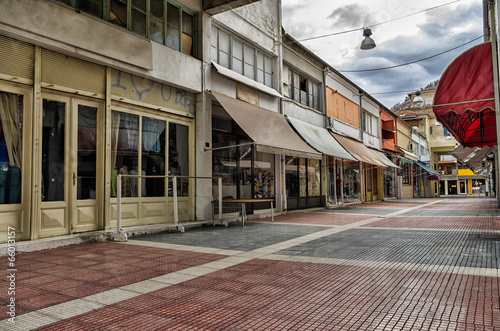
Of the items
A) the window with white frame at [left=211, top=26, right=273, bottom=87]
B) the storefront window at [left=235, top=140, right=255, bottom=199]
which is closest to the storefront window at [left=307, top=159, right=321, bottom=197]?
the window with white frame at [left=211, top=26, right=273, bottom=87]

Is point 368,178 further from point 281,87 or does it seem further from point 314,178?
point 281,87

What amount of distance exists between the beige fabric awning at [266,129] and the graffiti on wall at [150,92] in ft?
2.69

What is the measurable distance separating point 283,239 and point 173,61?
17.0 feet

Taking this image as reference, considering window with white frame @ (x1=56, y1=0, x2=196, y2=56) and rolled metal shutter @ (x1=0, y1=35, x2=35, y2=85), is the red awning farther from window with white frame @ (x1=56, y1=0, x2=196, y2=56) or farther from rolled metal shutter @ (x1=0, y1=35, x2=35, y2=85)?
rolled metal shutter @ (x1=0, y1=35, x2=35, y2=85)

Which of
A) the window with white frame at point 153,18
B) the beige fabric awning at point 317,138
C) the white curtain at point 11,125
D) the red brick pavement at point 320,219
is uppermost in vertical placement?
the window with white frame at point 153,18

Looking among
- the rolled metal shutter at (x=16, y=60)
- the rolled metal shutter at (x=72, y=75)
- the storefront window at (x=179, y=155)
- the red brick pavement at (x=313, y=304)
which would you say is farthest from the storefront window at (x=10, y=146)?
the red brick pavement at (x=313, y=304)

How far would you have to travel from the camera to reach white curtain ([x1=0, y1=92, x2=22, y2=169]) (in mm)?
6188

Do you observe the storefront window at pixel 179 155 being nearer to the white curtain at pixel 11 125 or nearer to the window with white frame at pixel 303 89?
the white curtain at pixel 11 125

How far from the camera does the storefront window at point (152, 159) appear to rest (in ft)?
28.1

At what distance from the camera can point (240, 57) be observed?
12.2 m

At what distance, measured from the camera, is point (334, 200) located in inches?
736

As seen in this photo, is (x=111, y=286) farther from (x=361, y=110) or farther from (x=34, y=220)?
(x=361, y=110)

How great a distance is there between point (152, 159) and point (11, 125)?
3124 millimetres

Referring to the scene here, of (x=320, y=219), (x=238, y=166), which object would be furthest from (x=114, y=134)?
(x=320, y=219)
